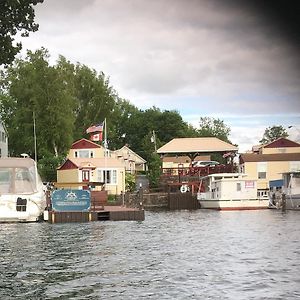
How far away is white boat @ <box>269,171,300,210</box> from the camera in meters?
58.3

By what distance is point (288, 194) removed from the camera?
200ft

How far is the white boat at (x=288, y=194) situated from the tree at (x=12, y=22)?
3537cm

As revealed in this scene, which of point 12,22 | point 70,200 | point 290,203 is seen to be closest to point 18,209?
point 70,200

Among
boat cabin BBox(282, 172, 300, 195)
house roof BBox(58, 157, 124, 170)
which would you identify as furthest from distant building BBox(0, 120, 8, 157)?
boat cabin BBox(282, 172, 300, 195)

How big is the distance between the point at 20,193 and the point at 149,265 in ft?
63.8

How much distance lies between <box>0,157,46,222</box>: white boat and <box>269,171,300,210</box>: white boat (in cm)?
2842

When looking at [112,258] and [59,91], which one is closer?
[112,258]

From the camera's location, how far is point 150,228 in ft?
113

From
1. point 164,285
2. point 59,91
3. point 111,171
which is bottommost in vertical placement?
point 164,285

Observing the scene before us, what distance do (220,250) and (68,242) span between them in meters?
6.86

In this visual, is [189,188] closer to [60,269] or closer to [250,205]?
[250,205]

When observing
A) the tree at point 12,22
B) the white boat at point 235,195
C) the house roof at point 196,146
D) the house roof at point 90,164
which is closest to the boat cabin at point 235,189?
the white boat at point 235,195

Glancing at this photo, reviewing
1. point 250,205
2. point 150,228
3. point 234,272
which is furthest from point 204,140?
point 234,272

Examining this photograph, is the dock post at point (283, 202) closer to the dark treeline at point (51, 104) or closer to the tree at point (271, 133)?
the dark treeline at point (51, 104)
